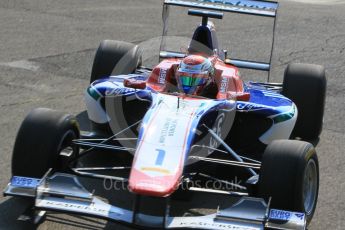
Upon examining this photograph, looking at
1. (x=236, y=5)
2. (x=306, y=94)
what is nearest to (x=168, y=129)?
(x=306, y=94)

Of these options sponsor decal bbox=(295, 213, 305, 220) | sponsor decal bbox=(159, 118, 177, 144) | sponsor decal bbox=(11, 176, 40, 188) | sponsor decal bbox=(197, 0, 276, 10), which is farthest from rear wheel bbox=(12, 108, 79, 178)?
sponsor decal bbox=(197, 0, 276, 10)

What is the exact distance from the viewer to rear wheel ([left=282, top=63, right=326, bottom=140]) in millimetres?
7668

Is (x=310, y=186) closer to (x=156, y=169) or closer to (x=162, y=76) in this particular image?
(x=156, y=169)

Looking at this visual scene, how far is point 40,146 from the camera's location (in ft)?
19.1

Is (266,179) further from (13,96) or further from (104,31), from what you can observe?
(104,31)

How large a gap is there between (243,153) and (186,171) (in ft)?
3.62

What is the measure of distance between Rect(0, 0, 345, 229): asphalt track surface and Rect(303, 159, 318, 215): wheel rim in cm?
20

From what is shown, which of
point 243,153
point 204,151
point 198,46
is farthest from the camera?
point 198,46

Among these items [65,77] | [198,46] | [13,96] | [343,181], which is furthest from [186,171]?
[65,77]

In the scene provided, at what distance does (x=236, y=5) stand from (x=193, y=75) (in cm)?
186

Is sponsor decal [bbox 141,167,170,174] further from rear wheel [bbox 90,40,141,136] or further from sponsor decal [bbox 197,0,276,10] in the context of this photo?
sponsor decal [bbox 197,0,276,10]

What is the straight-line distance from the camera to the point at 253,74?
34.7 ft

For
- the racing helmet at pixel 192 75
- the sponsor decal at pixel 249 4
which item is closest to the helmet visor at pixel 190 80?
the racing helmet at pixel 192 75

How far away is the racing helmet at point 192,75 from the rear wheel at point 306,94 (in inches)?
55.8
